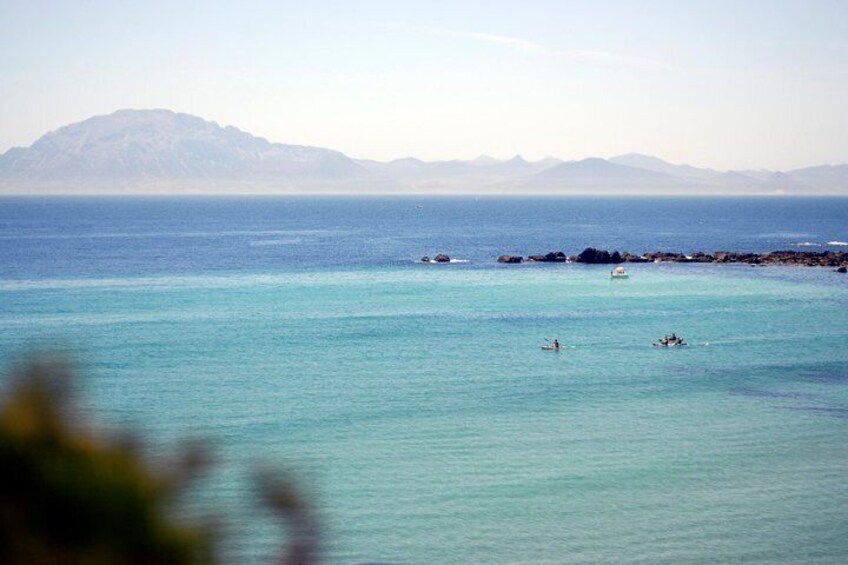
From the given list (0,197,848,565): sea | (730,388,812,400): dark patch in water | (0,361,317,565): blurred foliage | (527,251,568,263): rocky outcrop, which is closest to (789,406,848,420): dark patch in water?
(0,197,848,565): sea

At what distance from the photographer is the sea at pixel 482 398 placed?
75.3ft

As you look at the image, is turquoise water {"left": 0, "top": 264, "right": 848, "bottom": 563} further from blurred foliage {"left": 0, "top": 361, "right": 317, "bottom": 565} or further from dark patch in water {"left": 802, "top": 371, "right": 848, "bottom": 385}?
blurred foliage {"left": 0, "top": 361, "right": 317, "bottom": 565}

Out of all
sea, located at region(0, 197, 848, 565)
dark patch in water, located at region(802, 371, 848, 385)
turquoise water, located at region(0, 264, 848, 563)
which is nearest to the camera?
sea, located at region(0, 197, 848, 565)

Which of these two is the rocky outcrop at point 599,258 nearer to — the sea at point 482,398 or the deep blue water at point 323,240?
the sea at point 482,398

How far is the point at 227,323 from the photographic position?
53969 millimetres

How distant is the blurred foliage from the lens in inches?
173

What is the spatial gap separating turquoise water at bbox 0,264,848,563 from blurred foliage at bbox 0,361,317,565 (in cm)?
56

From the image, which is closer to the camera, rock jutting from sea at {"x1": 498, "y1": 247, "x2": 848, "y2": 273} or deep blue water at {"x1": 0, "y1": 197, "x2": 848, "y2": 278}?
rock jutting from sea at {"x1": 498, "y1": 247, "x2": 848, "y2": 273}

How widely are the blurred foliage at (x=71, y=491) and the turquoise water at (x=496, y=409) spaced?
56 cm

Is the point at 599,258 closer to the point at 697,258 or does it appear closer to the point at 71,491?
the point at 697,258

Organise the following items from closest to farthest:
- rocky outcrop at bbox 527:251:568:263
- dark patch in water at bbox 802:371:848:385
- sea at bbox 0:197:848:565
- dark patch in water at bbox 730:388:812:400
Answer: sea at bbox 0:197:848:565 → dark patch in water at bbox 730:388:812:400 → dark patch in water at bbox 802:371:848:385 → rocky outcrop at bbox 527:251:568:263

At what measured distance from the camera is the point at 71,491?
448 cm

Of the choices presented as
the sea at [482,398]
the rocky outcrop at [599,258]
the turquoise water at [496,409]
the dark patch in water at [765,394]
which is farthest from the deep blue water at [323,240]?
the dark patch in water at [765,394]

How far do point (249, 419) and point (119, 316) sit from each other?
2575 centimetres
